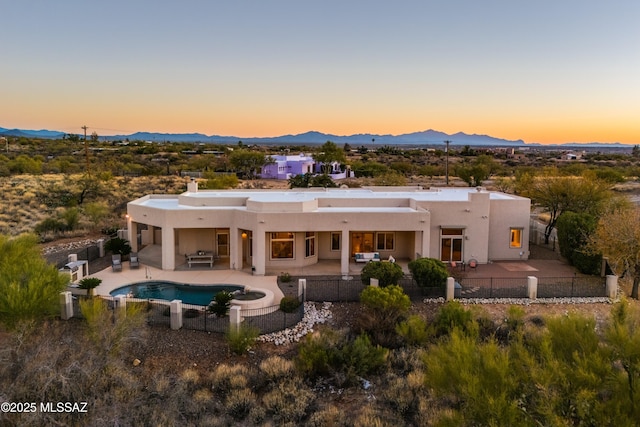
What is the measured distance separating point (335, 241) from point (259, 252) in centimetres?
483

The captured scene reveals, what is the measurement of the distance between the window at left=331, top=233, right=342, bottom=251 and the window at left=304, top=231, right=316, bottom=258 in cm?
125

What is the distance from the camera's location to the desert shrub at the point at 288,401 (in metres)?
10.8

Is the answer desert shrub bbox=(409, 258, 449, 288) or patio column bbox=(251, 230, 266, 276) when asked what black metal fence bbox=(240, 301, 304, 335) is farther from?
desert shrub bbox=(409, 258, 449, 288)

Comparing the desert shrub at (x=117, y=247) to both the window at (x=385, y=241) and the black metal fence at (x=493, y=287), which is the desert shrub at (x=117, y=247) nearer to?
the window at (x=385, y=241)

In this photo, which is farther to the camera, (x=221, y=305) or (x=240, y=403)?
(x=221, y=305)

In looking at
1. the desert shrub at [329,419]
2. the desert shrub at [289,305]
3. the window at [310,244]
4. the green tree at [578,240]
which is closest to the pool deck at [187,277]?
the desert shrub at [289,305]

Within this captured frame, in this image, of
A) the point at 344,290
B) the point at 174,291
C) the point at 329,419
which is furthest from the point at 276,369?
Result: the point at 174,291

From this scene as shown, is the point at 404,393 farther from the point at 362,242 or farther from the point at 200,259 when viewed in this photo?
the point at 200,259

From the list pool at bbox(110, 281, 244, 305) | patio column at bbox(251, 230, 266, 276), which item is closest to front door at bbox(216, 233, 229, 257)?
patio column at bbox(251, 230, 266, 276)

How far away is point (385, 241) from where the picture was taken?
80.6 ft

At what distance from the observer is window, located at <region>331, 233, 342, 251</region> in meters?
24.5

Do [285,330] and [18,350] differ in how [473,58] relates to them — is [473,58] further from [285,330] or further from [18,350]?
[18,350]

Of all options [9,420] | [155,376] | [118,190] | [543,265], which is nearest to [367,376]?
[155,376]

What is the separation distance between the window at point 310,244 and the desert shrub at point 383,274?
499 cm
